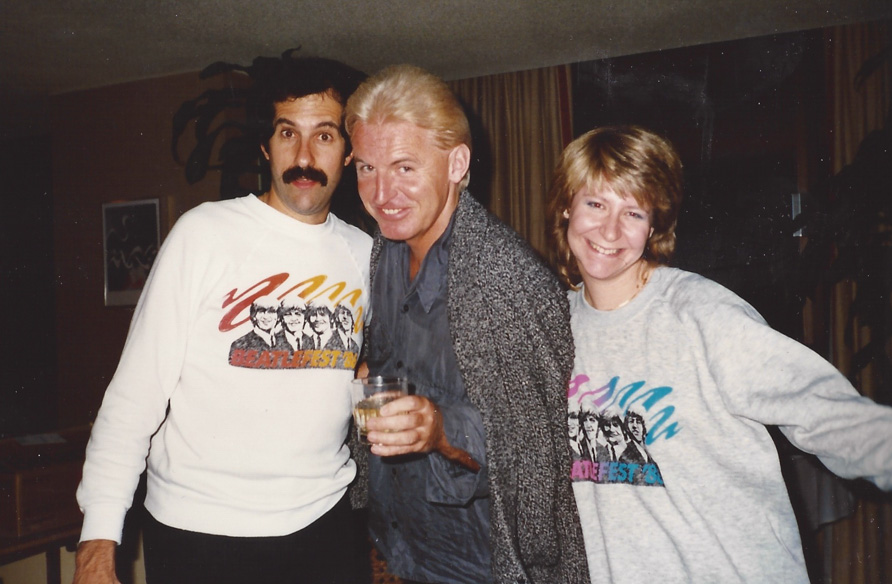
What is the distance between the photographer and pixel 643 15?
132 inches

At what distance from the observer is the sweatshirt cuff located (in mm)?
1262

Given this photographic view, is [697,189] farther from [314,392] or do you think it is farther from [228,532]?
[228,532]

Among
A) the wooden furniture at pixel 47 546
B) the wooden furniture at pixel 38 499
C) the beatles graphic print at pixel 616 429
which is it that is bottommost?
the wooden furniture at pixel 47 546

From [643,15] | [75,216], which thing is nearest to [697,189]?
[643,15]

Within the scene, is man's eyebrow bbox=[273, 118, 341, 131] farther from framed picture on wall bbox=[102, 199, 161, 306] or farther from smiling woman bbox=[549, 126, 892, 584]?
framed picture on wall bbox=[102, 199, 161, 306]

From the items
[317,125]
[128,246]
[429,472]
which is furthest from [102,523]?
[128,246]

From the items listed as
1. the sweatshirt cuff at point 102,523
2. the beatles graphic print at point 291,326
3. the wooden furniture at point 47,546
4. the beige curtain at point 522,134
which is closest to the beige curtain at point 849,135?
the beige curtain at point 522,134

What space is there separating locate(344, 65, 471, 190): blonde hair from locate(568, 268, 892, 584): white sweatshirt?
0.62 m

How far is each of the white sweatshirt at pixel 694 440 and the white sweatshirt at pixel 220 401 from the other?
0.67 metres

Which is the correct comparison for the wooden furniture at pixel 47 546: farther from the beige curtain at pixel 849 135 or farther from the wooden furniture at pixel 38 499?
the beige curtain at pixel 849 135

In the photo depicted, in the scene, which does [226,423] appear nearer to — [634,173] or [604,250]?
[604,250]

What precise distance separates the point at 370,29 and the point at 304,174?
240 centimetres

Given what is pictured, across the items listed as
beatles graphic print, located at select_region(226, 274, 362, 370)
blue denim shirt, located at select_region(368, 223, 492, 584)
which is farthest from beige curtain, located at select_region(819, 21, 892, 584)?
beatles graphic print, located at select_region(226, 274, 362, 370)

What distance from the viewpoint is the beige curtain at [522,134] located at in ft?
14.6
